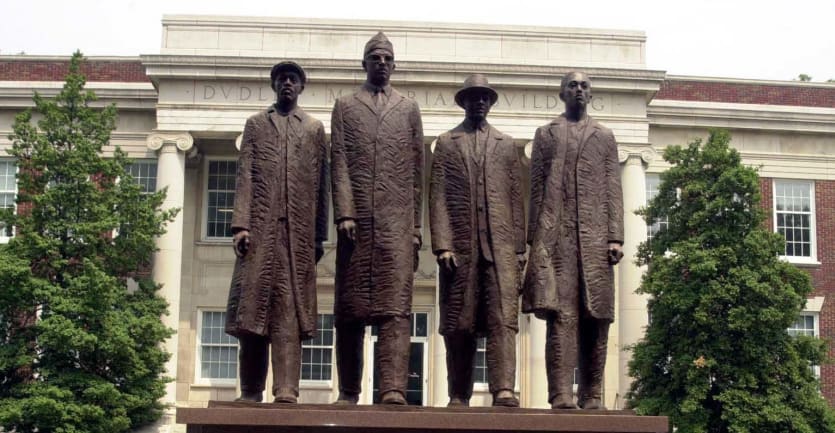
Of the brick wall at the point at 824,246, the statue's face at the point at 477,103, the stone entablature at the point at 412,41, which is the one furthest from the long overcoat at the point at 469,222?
the brick wall at the point at 824,246

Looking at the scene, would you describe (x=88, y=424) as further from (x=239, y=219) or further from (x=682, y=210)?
(x=239, y=219)

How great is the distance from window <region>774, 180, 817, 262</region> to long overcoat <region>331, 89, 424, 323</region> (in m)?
28.0

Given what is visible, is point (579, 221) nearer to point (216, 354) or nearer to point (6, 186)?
point (216, 354)

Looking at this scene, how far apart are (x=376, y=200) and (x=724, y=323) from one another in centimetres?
1728

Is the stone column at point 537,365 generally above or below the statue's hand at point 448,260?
below

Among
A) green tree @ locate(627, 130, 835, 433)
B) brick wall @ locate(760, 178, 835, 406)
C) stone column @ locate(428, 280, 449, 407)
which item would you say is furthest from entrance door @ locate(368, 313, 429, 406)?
brick wall @ locate(760, 178, 835, 406)

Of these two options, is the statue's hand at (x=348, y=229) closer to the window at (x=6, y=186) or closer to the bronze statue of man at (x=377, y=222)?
the bronze statue of man at (x=377, y=222)

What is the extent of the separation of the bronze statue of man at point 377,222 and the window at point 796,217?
92.0 feet

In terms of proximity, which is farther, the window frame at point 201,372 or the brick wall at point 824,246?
the brick wall at point 824,246

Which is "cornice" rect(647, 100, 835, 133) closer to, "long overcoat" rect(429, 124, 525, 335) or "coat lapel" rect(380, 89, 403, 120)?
"long overcoat" rect(429, 124, 525, 335)

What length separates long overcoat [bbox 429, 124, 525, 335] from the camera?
455 inches

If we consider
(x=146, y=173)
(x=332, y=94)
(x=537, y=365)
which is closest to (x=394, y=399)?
(x=537, y=365)

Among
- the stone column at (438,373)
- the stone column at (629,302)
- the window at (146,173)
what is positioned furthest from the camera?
the window at (146,173)

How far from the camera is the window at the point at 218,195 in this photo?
37.3 meters
